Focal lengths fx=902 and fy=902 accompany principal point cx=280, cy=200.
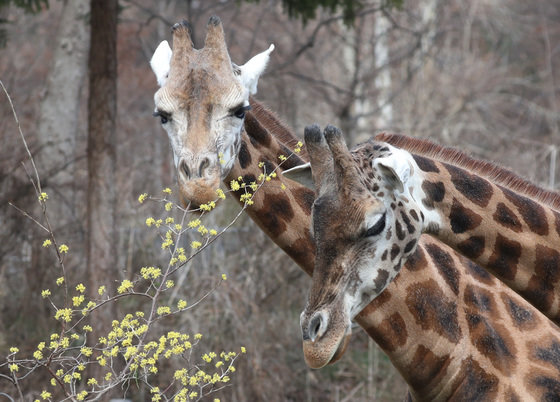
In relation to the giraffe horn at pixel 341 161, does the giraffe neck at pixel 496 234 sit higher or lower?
lower

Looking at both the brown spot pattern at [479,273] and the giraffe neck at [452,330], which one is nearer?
the giraffe neck at [452,330]

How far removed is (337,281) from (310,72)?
12310mm

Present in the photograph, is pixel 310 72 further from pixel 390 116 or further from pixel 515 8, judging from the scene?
pixel 515 8

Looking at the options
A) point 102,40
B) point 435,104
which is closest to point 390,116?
point 435,104

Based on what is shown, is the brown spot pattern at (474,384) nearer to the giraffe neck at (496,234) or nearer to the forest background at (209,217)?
the giraffe neck at (496,234)

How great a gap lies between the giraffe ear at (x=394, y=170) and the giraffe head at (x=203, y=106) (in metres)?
0.92

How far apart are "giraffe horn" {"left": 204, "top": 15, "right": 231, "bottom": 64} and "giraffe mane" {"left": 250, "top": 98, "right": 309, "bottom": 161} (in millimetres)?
305

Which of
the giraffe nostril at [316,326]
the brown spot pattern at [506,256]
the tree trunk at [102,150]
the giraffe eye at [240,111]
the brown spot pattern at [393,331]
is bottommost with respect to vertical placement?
the tree trunk at [102,150]

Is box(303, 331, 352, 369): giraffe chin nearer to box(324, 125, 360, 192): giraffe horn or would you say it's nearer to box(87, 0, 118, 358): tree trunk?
box(324, 125, 360, 192): giraffe horn

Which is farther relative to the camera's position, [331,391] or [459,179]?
[331,391]

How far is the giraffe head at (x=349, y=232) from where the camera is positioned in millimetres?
3787

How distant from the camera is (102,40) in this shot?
698 cm

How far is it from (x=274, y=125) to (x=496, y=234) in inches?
62.4

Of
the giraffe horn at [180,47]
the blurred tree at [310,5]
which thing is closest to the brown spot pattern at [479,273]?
the giraffe horn at [180,47]
